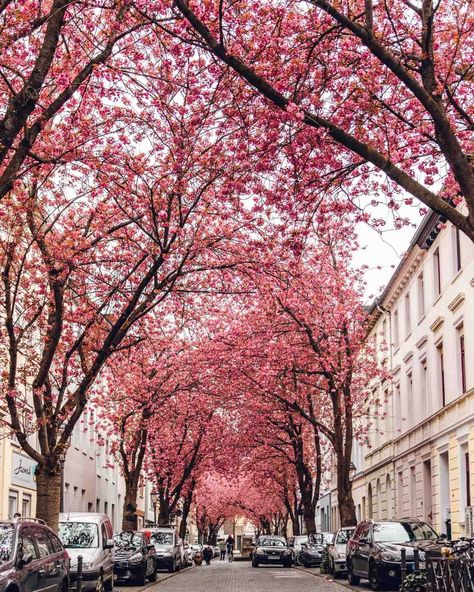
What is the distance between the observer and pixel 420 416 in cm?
3189

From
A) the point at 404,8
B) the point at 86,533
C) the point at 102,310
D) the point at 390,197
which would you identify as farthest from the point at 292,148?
the point at 86,533

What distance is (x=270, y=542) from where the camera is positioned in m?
44.7

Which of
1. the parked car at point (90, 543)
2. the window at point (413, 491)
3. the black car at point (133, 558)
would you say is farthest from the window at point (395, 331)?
the parked car at point (90, 543)

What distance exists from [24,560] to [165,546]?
2428 centimetres

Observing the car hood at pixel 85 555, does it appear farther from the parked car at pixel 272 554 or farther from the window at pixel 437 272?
the parked car at pixel 272 554

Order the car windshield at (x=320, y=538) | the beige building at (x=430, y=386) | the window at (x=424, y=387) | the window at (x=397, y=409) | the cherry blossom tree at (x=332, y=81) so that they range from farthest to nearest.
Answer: the car windshield at (x=320, y=538) → the window at (x=397, y=409) → the window at (x=424, y=387) → the beige building at (x=430, y=386) → the cherry blossom tree at (x=332, y=81)

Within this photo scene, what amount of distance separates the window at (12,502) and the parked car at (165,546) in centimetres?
839

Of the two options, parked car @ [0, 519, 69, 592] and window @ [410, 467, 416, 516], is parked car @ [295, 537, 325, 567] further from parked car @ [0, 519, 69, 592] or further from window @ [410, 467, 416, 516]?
parked car @ [0, 519, 69, 592]

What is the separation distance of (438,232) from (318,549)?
18.1 meters

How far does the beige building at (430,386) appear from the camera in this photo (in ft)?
81.7

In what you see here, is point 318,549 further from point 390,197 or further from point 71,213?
point 390,197

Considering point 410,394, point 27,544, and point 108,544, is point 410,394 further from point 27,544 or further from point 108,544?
point 27,544

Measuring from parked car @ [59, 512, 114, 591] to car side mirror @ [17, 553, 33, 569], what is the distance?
21.4 ft

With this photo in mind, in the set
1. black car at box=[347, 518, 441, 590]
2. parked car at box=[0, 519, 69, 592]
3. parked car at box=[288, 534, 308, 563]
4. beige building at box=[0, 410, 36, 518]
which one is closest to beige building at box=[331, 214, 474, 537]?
black car at box=[347, 518, 441, 590]
